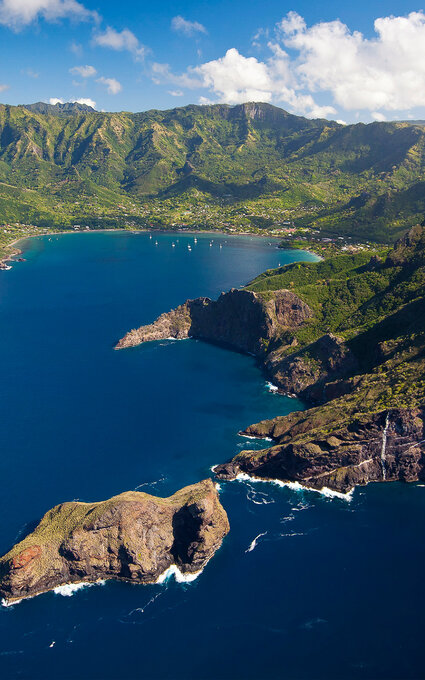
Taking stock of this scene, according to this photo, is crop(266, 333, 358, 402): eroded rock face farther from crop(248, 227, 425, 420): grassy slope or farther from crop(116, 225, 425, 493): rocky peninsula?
crop(248, 227, 425, 420): grassy slope

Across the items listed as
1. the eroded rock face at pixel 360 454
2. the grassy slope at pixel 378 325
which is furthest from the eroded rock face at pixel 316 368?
the eroded rock face at pixel 360 454

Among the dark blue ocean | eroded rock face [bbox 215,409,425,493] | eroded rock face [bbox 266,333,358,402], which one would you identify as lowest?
the dark blue ocean

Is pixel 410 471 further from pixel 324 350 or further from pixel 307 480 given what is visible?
pixel 324 350

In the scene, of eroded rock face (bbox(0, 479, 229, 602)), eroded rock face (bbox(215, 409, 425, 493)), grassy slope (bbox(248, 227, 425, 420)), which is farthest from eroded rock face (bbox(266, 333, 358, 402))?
eroded rock face (bbox(0, 479, 229, 602))

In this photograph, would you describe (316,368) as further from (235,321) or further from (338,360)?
(235,321)

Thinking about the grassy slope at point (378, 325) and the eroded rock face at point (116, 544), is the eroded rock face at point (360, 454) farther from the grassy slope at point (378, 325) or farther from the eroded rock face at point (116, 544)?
the eroded rock face at point (116, 544)

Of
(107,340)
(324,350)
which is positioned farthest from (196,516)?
(107,340)
